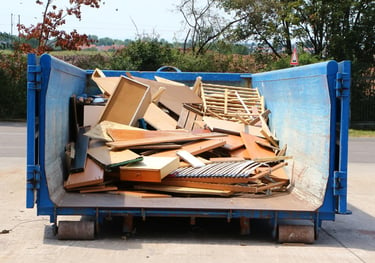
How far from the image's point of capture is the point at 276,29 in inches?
1053

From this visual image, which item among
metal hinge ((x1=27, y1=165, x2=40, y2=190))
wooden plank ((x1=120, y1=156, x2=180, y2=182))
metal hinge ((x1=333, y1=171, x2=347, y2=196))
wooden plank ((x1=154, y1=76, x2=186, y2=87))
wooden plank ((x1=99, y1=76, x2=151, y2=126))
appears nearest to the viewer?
metal hinge ((x1=27, y1=165, x2=40, y2=190))

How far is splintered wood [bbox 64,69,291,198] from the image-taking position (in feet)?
21.9

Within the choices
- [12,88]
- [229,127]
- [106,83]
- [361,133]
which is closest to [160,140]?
[229,127]

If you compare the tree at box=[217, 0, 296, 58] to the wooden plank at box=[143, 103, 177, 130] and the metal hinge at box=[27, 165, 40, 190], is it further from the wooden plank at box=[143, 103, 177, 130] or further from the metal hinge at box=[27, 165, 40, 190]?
the metal hinge at box=[27, 165, 40, 190]

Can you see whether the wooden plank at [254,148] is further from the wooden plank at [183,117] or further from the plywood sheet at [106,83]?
the plywood sheet at [106,83]

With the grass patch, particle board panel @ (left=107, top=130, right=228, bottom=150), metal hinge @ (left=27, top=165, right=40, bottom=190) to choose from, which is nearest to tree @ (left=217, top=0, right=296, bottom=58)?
the grass patch

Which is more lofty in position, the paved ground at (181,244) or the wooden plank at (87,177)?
the wooden plank at (87,177)

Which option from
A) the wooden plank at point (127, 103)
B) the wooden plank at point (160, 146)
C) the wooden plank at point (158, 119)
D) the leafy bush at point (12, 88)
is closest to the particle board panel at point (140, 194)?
the wooden plank at point (160, 146)

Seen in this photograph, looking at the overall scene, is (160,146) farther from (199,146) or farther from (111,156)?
(111,156)

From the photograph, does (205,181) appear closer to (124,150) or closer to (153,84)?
(124,150)

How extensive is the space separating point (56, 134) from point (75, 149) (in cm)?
77

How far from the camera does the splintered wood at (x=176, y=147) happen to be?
21.9 ft

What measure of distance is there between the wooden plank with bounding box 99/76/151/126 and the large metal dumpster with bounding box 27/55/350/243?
122cm

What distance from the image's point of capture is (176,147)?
750 centimetres
